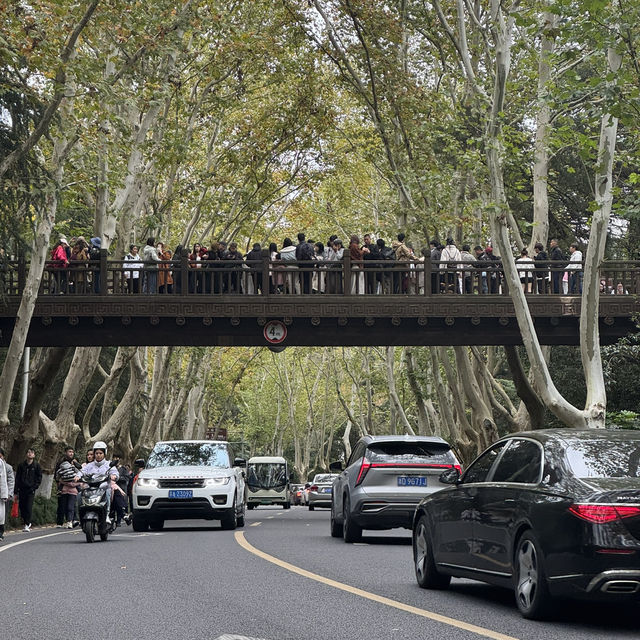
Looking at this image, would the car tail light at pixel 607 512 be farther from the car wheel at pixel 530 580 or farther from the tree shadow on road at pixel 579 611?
the tree shadow on road at pixel 579 611

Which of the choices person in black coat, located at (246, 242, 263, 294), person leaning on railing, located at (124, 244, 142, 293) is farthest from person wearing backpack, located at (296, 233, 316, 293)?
person leaning on railing, located at (124, 244, 142, 293)

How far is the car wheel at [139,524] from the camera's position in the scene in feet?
72.6

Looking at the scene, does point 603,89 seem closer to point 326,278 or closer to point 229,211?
point 326,278

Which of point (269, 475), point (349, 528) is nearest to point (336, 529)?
point (349, 528)

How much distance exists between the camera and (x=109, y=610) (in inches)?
360

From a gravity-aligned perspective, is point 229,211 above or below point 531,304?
above

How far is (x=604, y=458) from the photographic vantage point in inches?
333

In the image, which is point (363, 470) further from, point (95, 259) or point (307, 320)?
point (95, 259)

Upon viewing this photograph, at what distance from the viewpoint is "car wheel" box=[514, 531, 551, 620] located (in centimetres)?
816

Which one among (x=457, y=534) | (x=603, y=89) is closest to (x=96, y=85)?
(x=603, y=89)

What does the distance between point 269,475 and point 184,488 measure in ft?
119

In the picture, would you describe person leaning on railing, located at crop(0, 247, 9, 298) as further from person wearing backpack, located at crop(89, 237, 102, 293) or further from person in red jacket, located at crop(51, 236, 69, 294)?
person wearing backpack, located at crop(89, 237, 102, 293)

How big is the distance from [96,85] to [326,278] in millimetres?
7739

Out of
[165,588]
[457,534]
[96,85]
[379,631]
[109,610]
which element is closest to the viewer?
[379,631]
